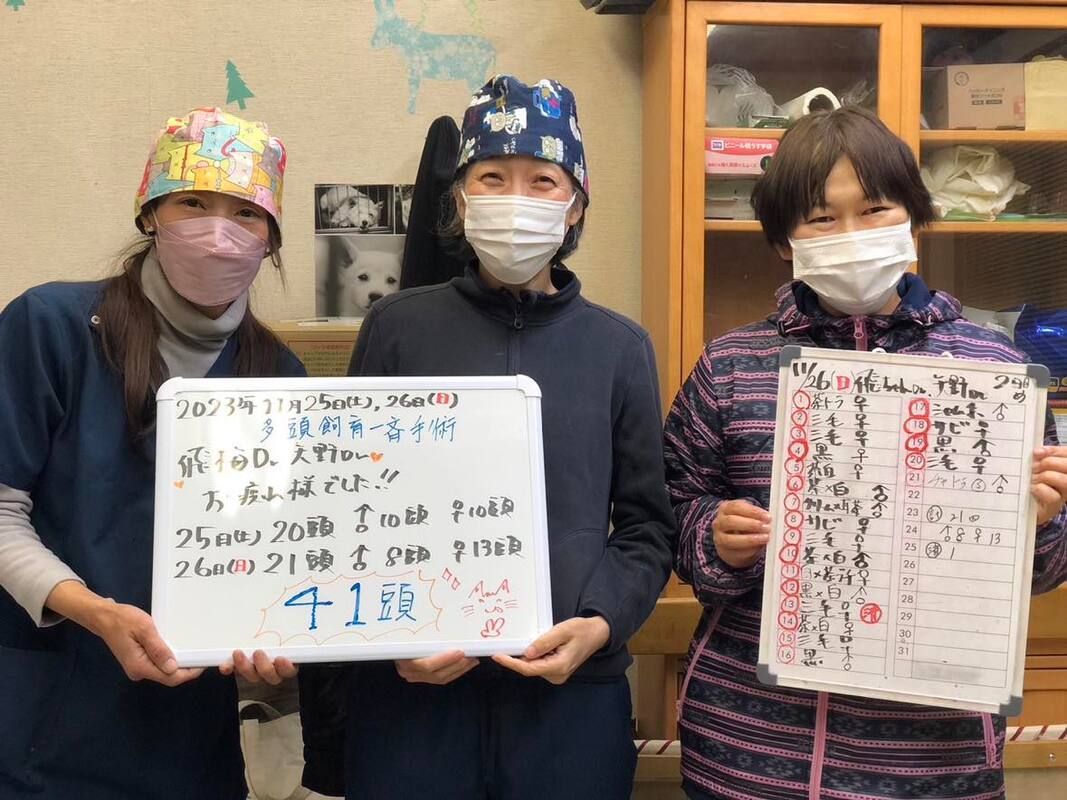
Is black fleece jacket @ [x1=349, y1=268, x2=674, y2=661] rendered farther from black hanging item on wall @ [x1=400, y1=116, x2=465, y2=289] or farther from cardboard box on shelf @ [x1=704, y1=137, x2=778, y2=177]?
cardboard box on shelf @ [x1=704, y1=137, x2=778, y2=177]

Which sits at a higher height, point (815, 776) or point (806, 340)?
point (806, 340)

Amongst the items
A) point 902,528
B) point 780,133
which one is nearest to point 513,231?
point 902,528

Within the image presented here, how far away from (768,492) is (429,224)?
1023 millimetres

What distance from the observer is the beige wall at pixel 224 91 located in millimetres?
2072

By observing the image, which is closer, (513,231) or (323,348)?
(513,231)

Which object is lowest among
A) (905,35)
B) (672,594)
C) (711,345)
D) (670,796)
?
(670,796)

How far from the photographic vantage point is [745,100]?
2.02m

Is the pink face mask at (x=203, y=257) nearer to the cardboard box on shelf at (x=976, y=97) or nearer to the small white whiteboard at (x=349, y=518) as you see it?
the small white whiteboard at (x=349, y=518)

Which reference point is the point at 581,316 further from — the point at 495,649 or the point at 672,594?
the point at 672,594

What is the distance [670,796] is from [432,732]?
951 millimetres

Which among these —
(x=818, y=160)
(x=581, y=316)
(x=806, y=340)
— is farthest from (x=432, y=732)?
(x=818, y=160)

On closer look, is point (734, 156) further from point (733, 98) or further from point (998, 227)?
point (998, 227)

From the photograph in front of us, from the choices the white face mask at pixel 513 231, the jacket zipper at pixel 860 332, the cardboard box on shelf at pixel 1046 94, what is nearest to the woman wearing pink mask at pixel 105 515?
the white face mask at pixel 513 231

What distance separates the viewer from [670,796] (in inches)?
71.0
